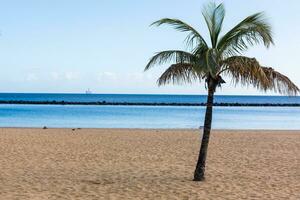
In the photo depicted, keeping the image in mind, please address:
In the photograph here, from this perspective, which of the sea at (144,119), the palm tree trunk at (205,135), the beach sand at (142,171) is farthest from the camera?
the sea at (144,119)

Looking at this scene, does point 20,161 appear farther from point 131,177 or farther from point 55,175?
point 131,177

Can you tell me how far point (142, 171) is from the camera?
12344 millimetres

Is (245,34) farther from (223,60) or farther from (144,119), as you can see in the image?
(144,119)

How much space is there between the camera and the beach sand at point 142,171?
9.62 m

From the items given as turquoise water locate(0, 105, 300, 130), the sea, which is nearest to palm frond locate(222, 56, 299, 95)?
the sea

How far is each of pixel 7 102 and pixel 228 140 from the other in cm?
9015

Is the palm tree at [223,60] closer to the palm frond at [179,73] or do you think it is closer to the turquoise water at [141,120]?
the palm frond at [179,73]

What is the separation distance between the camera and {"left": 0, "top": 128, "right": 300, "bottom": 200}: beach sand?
31.6 feet

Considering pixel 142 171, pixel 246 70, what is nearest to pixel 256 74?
pixel 246 70

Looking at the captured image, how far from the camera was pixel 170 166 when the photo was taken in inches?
522

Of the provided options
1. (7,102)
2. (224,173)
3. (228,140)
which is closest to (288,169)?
(224,173)

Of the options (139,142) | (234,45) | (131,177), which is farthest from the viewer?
(139,142)

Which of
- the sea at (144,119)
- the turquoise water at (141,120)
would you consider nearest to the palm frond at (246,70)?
the sea at (144,119)

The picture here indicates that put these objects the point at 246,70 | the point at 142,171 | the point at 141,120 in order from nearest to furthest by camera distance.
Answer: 1. the point at 246,70
2. the point at 142,171
3. the point at 141,120
